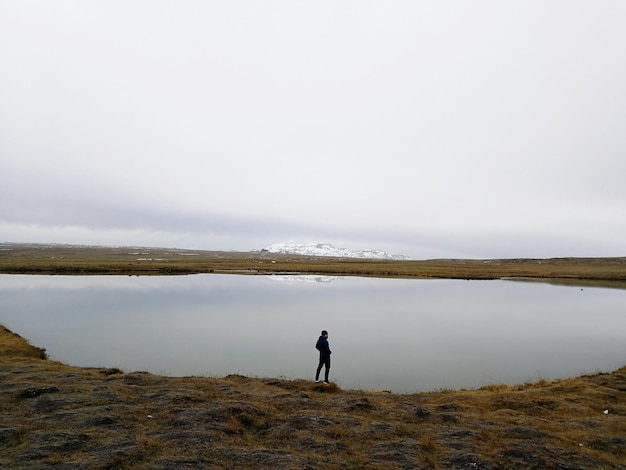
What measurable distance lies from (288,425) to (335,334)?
54.1ft

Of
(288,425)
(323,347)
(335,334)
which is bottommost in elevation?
(335,334)

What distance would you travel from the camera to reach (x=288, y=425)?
39.0 ft

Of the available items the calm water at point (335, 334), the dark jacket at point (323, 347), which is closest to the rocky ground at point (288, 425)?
the dark jacket at point (323, 347)

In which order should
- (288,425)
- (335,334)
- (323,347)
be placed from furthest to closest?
(335,334), (323,347), (288,425)

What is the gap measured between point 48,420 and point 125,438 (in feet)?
9.46

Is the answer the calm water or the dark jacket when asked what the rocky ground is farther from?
the calm water

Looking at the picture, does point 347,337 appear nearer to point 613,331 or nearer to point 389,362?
point 389,362

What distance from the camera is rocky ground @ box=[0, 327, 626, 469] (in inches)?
384

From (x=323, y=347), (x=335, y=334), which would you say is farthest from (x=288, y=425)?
(x=335, y=334)

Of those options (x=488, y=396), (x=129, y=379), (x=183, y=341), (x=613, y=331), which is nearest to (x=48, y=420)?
(x=129, y=379)

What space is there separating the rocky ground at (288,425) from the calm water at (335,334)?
4116mm

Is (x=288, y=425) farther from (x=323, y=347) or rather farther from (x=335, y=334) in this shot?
(x=335, y=334)

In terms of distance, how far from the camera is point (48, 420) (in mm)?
11461

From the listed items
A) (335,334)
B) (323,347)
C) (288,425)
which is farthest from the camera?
(335,334)
